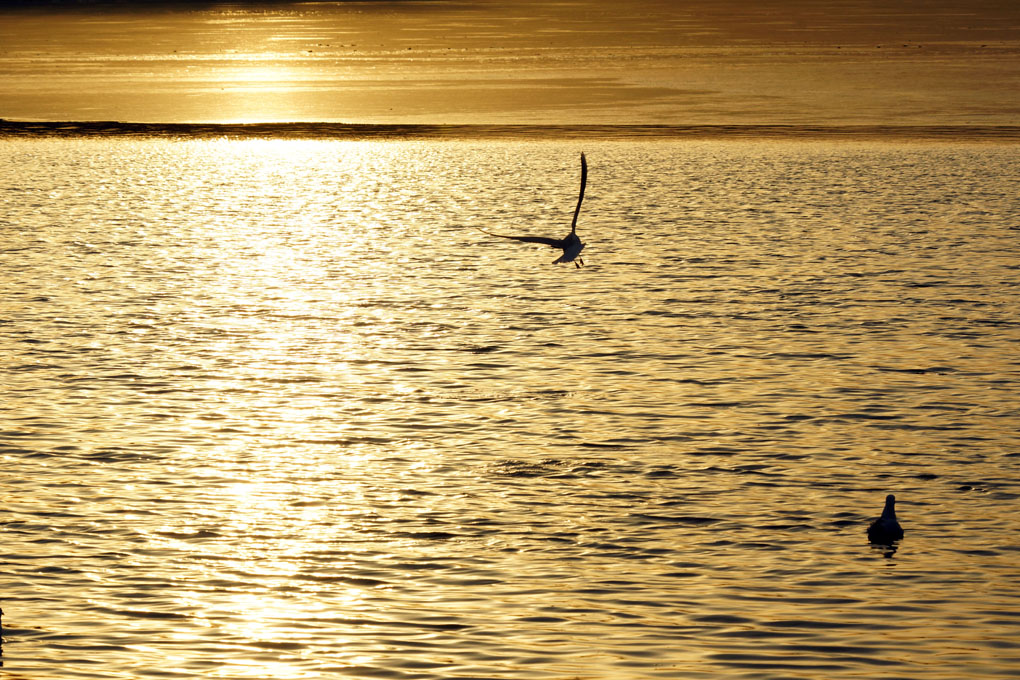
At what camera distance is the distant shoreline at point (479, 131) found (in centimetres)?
6644

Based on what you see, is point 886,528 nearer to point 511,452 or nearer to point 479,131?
point 511,452

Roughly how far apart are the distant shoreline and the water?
24680 millimetres

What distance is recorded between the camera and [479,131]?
2781 inches

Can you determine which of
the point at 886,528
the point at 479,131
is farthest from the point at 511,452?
the point at 479,131

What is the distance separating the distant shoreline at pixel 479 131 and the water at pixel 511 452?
2468cm

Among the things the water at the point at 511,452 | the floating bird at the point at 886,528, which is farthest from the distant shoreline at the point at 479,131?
the floating bird at the point at 886,528

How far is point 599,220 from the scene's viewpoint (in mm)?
44469

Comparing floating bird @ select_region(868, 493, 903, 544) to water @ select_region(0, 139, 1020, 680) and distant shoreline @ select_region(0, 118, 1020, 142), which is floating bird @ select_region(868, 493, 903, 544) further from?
distant shoreline @ select_region(0, 118, 1020, 142)

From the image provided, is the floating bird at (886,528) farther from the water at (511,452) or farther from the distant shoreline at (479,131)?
the distant shoreline at (479,131)

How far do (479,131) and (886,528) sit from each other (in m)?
56.5

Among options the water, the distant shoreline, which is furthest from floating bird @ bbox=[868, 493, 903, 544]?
the distant shoreline

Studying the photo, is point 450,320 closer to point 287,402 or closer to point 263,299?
point 263,299

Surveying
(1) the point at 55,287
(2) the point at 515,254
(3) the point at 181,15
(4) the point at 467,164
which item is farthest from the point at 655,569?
(3) the point at 181,15

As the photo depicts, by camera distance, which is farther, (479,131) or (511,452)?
(479,131)
